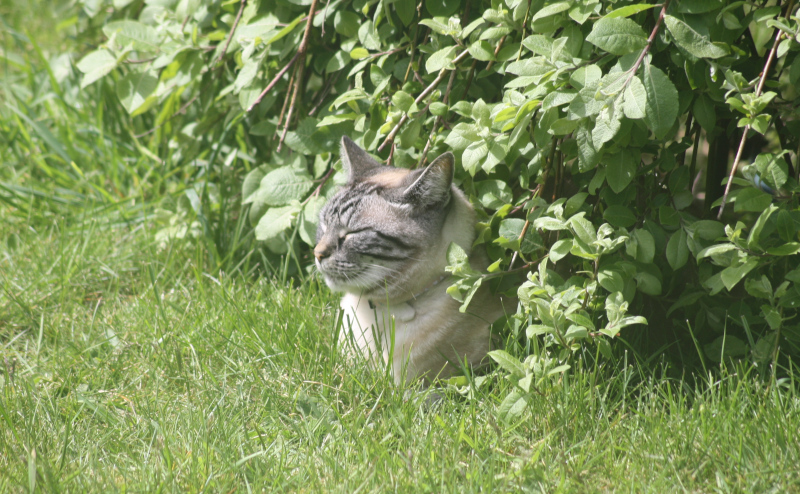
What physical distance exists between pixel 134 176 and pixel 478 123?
7.99 feet

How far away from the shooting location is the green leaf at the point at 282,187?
301 centimetres

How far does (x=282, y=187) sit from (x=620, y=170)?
1.52 meters

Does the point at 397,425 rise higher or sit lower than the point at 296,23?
lower

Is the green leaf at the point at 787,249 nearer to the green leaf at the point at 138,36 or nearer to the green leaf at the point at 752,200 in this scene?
the green leaf at the point at 752,200

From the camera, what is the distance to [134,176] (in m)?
3.87

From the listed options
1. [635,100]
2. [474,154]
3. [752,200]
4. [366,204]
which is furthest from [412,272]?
[752,200]

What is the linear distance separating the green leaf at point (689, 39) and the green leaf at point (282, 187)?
1667 mm

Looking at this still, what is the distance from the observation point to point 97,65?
10.5 feet

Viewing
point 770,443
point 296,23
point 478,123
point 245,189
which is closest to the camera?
point 770,443

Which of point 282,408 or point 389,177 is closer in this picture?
point 282,408

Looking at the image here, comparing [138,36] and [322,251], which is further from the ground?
[138,36]

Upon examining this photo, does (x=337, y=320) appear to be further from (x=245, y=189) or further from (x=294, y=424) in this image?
(x=245, y=189)

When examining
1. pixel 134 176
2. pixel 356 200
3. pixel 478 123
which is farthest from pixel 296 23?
pixel 134 176

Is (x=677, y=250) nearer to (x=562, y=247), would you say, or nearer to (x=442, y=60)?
(x=562, y=247)
